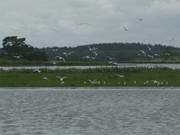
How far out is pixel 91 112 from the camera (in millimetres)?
59031

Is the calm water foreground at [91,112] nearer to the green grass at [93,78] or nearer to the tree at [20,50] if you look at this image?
the green grass at [93,78]

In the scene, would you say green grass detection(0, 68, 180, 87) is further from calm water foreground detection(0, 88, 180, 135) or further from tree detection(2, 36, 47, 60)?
tree detection(2, 36, 47, 60)

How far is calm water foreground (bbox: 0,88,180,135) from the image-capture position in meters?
45.3

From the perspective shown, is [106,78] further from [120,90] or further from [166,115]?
[166,115]

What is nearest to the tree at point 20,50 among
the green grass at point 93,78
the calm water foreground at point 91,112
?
the green grass at point 93,78

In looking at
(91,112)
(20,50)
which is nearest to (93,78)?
(91,112)

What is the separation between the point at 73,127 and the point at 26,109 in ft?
57.0

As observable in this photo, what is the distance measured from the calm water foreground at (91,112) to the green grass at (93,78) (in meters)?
5.87

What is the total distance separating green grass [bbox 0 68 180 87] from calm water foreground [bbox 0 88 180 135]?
5.87 metres

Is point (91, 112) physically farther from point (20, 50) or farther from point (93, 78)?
point (20, 50)

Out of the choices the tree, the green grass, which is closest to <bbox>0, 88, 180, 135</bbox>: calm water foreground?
the green grass

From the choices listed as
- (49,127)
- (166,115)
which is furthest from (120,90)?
(49,127)

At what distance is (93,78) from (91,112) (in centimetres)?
4620

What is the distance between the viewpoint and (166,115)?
5578cm
